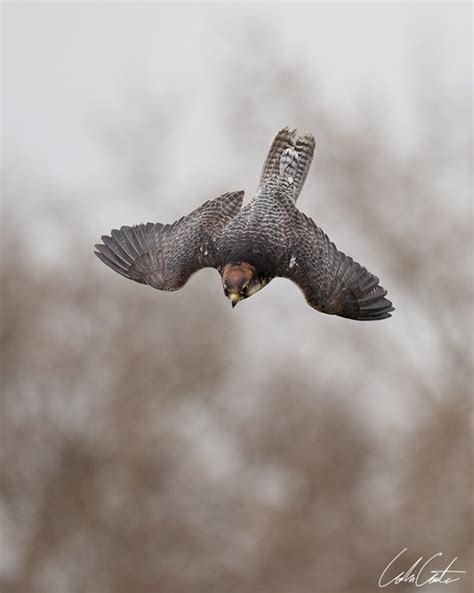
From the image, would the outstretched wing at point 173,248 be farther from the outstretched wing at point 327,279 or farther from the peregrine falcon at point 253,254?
the outstretched wing at point 327,279

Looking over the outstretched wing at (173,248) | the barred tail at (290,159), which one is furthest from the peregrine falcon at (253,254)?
the barred tail at (290,159)

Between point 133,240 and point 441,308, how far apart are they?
86.5 ft

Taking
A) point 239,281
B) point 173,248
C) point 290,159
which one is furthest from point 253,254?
point 290,159

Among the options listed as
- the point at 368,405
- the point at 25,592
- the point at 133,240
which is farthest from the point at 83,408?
the point at 133,240

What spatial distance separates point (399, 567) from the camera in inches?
1340

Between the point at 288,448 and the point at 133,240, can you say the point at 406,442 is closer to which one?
the point at 288,448

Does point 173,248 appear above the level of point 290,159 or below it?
below

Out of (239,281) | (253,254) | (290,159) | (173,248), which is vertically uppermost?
(290,159)

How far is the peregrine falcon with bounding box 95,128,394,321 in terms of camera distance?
7801 mm

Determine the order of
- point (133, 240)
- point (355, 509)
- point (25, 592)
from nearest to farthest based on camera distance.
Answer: point (133, 240) < point (25, 592) < point (355, 509)

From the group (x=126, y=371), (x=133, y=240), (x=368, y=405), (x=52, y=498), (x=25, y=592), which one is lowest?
(x=133, y=240)

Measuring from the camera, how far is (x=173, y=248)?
8406 mm

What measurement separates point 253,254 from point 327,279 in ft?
1.88

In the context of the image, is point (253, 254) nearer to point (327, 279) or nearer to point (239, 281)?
point (239, 281)
